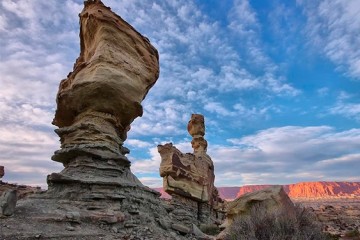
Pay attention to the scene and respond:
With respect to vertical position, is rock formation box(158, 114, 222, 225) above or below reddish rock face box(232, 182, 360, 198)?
below

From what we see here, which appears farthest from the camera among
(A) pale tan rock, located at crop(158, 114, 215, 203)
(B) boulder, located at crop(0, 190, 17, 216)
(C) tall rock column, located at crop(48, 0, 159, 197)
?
(A) pale tan rock, located at crop(158, 114, 215, 203)

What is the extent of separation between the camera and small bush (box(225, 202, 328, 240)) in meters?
7.74

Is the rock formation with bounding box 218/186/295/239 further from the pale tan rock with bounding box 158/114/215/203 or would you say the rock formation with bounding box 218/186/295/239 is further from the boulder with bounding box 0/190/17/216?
the pale tan rock with bounding box 158/114/215/203

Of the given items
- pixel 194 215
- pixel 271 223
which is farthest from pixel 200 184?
pixel 271 223

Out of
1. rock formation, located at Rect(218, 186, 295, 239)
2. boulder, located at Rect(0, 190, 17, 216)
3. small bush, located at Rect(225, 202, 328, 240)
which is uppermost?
rock formation, located at Rect(218, 186, 295, 239)

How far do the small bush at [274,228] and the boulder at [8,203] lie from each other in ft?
19.8

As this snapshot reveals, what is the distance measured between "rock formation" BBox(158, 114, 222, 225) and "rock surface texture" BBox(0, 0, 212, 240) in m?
11.5

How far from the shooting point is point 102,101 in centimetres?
1248

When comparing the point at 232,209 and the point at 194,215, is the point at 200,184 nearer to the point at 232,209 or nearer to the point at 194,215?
the point at 194,215

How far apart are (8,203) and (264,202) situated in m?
8.21

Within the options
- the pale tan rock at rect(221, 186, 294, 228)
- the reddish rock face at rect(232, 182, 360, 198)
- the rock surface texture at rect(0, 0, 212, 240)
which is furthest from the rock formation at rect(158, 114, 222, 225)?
the reddish rock face at rect(232, 182, 360, 198)

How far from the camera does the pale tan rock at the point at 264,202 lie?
10.8 m

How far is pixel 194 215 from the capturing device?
26859 mm

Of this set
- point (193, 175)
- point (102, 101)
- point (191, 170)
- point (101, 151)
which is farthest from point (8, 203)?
point (193, 175)
